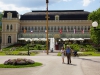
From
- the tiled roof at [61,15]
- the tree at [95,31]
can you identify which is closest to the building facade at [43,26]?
the tiled roof at [61,15]

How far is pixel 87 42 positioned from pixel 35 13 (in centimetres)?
2129

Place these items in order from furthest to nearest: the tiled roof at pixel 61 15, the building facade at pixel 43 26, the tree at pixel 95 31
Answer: the tiled roof at pixel 61 15, the building facade at pixel 43 26, the tree at pixel 95 31

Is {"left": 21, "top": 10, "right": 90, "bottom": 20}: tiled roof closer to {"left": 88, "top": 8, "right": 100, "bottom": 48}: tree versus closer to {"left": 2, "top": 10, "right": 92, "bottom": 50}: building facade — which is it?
{"left": 2, "top": 10, "right": 92, "bottom": 50}: building facade

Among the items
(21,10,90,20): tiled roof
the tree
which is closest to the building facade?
(21,10,90,20): tiled roof

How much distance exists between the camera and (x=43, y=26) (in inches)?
3280

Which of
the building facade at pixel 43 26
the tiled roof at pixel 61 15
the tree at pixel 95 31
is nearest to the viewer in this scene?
the tree at pixel 95 31

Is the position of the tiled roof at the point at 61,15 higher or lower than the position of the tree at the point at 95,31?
higher

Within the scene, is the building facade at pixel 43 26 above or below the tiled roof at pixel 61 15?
below

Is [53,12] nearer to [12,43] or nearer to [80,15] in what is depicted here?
[80,15]

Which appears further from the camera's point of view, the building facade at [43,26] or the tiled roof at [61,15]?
the tiled roof at [61,15]

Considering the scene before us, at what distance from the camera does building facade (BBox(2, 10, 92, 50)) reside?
263 ft

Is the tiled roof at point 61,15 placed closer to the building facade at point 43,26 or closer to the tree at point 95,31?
the building facade at point 43,26

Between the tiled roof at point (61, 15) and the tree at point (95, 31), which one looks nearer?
the tree at point (95, 31)

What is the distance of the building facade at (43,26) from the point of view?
3159 inches
